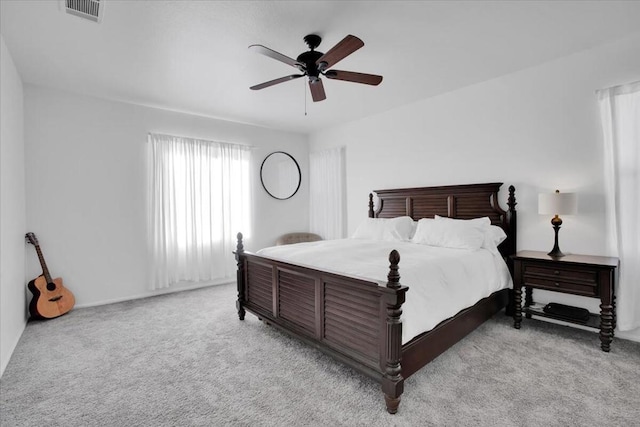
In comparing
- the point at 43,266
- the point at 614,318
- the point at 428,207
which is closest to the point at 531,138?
the point at 428,207

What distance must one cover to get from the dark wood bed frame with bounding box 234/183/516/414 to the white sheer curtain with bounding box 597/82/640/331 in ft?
2.68

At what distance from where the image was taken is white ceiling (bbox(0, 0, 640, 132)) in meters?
2.24

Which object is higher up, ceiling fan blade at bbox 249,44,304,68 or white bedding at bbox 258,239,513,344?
ceiling fan blade at bbox 249,44,304,68

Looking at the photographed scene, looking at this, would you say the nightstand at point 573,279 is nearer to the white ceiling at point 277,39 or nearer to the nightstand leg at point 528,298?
the nightstand leg at point 528,298

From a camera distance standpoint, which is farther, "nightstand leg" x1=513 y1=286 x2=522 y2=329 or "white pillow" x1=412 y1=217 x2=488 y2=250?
"white pillow" x1=412 y1=217 x2=488 y2=250

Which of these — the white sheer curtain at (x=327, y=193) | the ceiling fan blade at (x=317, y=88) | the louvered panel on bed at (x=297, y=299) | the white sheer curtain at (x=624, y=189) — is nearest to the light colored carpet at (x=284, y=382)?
the louvered panel on bed at (x=297, y=299)

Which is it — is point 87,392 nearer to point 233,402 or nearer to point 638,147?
point 233,402

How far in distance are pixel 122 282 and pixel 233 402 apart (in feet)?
9.93

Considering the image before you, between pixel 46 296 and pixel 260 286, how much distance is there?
8.14ft

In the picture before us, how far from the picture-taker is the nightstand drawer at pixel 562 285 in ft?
8.51

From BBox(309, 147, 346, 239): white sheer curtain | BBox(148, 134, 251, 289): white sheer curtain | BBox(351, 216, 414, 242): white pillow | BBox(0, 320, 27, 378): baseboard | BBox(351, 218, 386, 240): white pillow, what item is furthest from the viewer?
BBox(309, 147, 346, 239): white sheer curtain

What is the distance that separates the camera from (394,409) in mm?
1826

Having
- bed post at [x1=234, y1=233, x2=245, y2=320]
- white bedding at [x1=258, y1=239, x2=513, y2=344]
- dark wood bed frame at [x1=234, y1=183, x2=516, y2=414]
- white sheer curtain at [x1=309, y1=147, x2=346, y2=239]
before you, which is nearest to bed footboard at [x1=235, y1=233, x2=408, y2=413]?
dark wood bed frame at [x1=234, y1=183, x2=516, y2=414]

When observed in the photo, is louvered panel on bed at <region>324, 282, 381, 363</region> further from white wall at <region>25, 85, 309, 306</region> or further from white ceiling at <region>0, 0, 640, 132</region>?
white wall at <region>25, 85, 309, 306</region>
